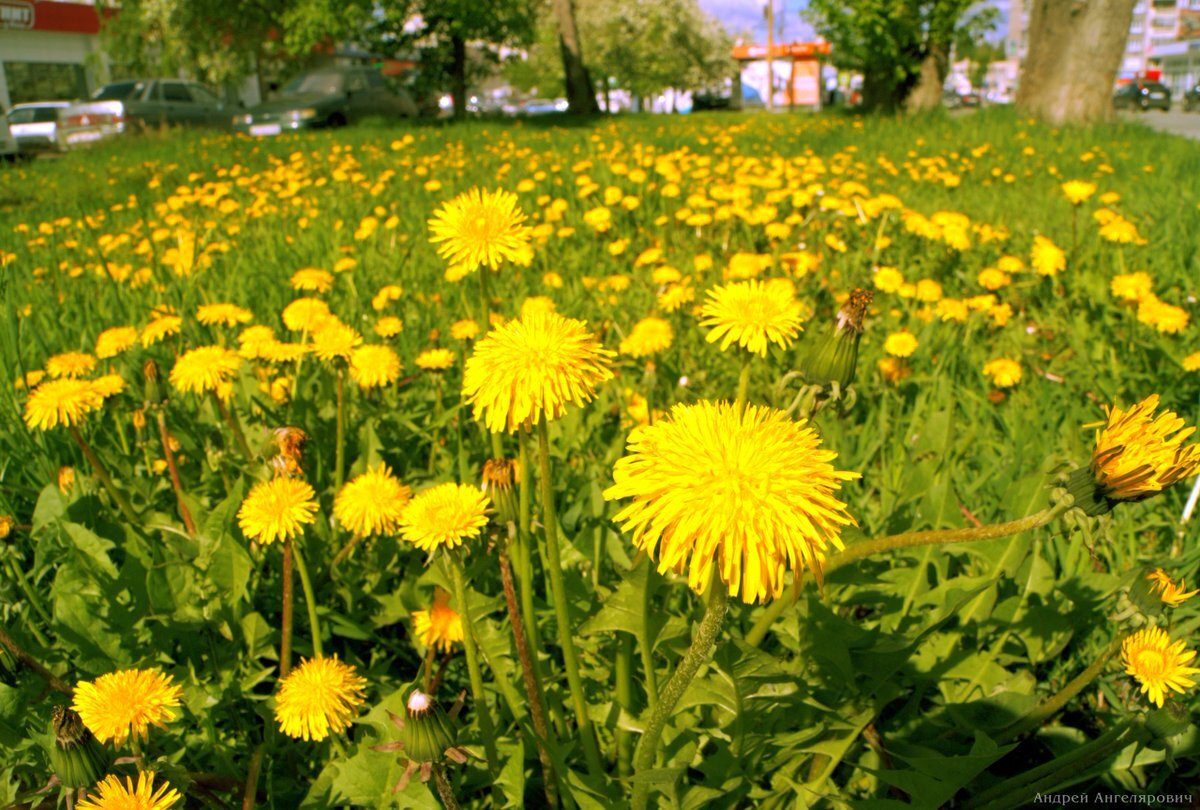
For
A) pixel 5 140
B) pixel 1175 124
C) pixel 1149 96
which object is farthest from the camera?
pixel 1149 96

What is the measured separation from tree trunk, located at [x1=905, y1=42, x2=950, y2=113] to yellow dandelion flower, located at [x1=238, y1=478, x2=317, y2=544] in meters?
15.2

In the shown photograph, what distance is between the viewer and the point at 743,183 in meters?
3.61

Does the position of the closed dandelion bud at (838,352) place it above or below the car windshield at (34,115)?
below

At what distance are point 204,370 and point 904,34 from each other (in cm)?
1494

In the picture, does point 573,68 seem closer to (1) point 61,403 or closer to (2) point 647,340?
(2) point 647,340

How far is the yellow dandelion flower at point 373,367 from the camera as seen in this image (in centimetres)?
158

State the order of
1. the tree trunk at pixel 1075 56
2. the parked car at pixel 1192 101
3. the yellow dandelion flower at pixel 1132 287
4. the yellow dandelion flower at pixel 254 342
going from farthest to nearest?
the parked car at pixel 1192 101
the tree trunk at pixel 1075 56
the yellow dandelion flower at pixel 1132 287
the yellow dandelion flower at pixel 254 342

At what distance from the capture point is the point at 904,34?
44.4 ft

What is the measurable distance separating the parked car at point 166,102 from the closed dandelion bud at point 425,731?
13598 mm

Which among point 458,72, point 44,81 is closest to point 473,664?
point 458,72

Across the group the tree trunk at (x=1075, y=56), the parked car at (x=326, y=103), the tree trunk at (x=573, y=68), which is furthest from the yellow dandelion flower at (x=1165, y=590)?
the tree trunk at (x=573, y=68)

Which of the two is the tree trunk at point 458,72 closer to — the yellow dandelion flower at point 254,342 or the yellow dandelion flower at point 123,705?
the yellow dandelion flower at point 254,342

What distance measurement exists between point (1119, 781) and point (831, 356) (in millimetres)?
739

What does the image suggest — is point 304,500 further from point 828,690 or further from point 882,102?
point 882,102
